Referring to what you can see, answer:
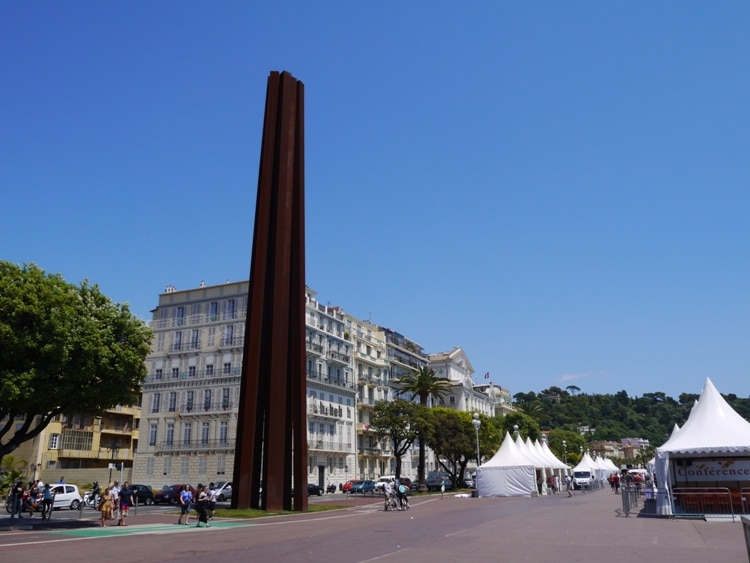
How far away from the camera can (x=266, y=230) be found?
105 feet

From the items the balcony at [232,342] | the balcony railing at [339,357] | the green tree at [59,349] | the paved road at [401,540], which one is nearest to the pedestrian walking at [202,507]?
the paved road at [401,540]

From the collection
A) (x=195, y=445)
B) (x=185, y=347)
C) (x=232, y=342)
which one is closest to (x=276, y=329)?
(x=232, y=342)

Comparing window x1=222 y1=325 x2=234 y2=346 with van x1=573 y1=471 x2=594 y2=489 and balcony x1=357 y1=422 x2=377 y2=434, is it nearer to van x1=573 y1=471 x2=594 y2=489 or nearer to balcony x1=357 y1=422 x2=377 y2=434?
balcony x1=357 y1=422 x2=377 y2=434

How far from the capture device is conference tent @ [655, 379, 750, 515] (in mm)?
23703

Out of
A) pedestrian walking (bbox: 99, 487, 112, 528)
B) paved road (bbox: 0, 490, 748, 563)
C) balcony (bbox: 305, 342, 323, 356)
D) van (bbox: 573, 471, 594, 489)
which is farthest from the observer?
balcony (bbox: 305, 342, 323, 356)

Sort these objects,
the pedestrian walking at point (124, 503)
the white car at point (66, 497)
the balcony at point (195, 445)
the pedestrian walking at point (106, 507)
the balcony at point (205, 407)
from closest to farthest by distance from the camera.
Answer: the pedestrian walking at point (106, 507), the pedestrian walking at point (124, 503), the white car at point (66, 497), the balcony at point (195, 445), the balcony at point (205, 407)

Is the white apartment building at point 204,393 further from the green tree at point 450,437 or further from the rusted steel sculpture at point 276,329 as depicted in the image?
the rusted steel sculpture at point 276,329

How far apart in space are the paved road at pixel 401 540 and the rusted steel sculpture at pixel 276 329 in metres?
4.40

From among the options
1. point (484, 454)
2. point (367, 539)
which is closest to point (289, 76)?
point (367, 539)

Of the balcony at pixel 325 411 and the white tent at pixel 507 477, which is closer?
the white tent at pixel 507 477

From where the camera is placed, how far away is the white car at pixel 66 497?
37.7 meters

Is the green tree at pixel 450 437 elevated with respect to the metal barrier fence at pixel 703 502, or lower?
elevated

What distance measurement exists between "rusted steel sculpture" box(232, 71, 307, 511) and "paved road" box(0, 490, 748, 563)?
173 inches

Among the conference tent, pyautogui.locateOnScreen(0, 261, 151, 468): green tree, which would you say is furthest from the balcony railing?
the conference tent
